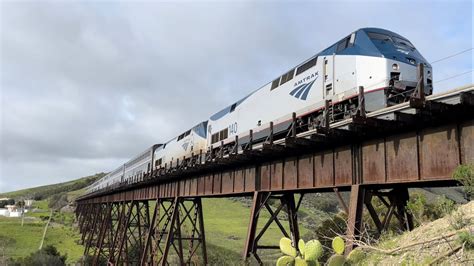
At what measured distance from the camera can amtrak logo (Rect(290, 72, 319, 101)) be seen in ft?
48.8

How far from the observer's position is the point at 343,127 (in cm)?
1057

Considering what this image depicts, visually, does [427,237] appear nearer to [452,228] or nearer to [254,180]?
[452,228]

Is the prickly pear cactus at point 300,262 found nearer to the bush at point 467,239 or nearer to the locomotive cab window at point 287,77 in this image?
the bush at point 467,239

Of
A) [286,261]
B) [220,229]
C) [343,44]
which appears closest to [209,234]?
[220,229]

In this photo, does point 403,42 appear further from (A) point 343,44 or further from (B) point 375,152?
(B) point 375,152

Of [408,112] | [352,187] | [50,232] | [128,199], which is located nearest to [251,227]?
[352,187]

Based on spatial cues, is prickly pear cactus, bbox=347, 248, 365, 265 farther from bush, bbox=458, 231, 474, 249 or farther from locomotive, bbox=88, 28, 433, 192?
locomotive, bbox=88, 28, 433, 192

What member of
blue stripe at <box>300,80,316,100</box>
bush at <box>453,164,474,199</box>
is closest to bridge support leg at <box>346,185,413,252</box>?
bush at <box>453,164,474,199</box>

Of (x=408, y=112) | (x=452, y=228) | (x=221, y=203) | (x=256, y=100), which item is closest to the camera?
(x=452, y=228)

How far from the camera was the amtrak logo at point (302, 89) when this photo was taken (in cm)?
1489

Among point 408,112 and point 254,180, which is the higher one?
point 408,112

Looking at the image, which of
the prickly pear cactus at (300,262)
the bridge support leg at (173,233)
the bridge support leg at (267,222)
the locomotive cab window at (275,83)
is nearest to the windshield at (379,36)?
the locomotive cab window at (275,83)

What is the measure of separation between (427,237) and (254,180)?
28.2ft

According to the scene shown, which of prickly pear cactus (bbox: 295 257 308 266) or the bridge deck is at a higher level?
the bridge deck
